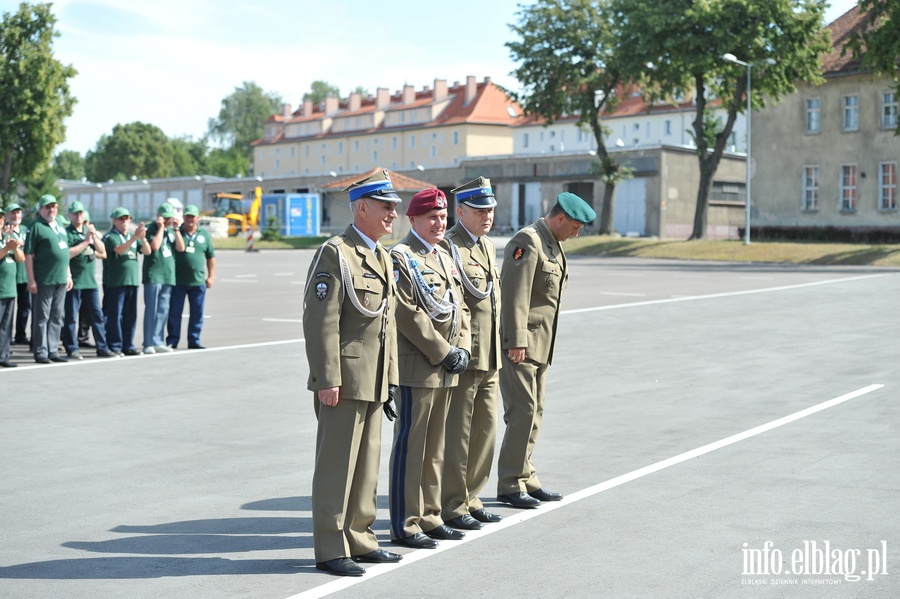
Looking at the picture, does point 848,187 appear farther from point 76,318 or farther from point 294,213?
point 76,318

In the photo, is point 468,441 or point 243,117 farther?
point 243,117

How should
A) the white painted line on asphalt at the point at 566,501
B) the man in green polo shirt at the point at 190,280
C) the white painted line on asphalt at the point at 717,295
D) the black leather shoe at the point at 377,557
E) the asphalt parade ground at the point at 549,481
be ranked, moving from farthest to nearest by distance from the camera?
the white painted line on asphalt at the point at 717,295 → the man in green polo shirt at the point at 190,280 → the black leather shoe at the point at 377,557 → the asphalt parade ground at the point at 549,481 → the white painted line on asphalt at the point at 566,501

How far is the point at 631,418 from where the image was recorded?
10492 millimetres

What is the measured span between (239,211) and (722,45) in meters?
45.5

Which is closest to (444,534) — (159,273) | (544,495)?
(544,495)

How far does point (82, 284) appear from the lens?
15.3m

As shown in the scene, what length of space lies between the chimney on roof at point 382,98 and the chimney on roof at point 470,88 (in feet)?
43.2

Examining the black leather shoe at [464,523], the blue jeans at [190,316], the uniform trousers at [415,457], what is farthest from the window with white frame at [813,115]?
the uniform trousers at [415,457]

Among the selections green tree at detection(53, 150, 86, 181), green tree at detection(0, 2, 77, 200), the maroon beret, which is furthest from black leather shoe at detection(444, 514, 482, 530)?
green tree at detection(53, 150, 86, 181)

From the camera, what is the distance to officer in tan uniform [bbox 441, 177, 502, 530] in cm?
666

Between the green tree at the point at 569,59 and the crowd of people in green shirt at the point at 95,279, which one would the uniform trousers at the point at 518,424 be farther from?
the green tree at the point at 569,59

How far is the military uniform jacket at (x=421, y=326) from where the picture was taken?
620 centimetres

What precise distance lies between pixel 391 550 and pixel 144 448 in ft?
11.7

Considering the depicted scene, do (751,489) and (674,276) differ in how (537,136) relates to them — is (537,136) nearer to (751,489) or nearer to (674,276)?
(674,276)
